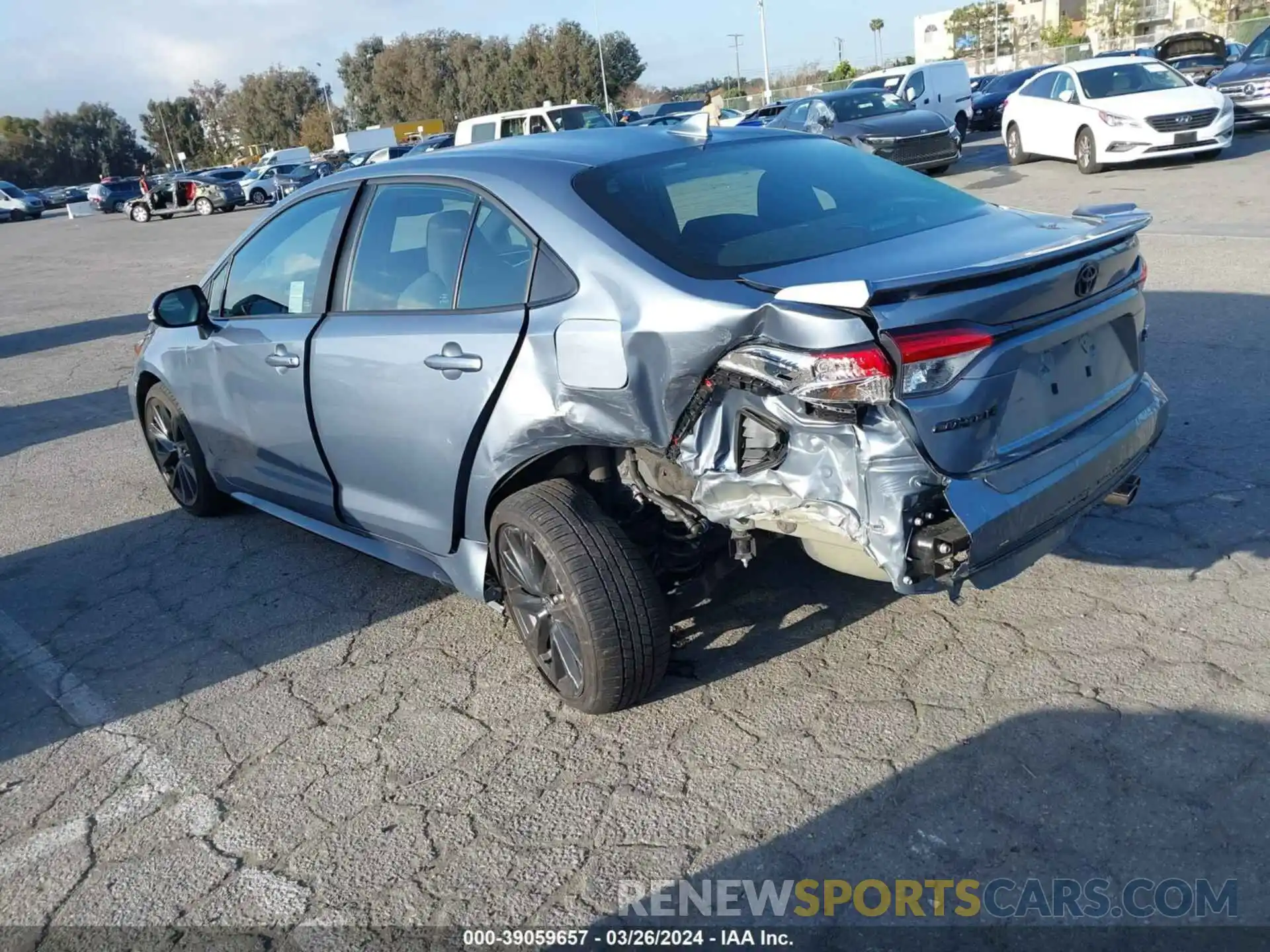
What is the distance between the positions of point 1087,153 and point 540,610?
46.5ft

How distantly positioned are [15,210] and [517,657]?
5496 centimetres

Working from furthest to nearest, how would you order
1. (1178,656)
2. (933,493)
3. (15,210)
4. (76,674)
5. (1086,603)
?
(15,210)
(76,674)
(1086,603)
(1178,656)
(933,493)

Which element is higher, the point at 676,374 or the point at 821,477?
the point at 676,374

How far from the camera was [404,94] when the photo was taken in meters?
76.6

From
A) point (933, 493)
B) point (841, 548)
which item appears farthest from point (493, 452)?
point (933, 493)

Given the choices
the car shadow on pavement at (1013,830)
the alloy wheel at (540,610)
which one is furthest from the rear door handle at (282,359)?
the car shadow on pavement at (1013,830)

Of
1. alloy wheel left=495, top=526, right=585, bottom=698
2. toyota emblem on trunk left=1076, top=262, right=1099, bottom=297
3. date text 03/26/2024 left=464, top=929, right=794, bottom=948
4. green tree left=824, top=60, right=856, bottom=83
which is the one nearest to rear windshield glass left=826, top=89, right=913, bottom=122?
toyota emblem on trunk left=1076, top=262, right=1099, bottom=297

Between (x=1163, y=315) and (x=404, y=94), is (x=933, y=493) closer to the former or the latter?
(x=1163, y=315)

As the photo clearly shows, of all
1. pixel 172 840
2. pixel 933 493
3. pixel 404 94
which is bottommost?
pixel 172 840

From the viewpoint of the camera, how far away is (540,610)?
348cm

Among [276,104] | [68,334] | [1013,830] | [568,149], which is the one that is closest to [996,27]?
[276,104]

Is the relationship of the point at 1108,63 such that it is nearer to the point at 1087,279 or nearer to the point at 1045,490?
the point at 1087,279

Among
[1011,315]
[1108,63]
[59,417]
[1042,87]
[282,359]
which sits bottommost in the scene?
[59,417]

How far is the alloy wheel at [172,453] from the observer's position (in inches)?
214
